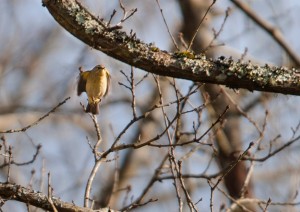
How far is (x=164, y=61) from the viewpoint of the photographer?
2.97 metres

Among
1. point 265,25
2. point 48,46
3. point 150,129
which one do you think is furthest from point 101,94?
point 48,46

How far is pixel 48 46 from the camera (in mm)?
12859

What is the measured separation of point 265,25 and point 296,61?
546 millimetres

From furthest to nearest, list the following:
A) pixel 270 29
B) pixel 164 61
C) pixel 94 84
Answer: pixel 270 29 < pixel 94 84 < pixel 164 61

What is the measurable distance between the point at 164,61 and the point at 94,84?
0.55 m

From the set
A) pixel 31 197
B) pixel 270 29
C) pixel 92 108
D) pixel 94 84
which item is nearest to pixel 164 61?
pixel 94 84

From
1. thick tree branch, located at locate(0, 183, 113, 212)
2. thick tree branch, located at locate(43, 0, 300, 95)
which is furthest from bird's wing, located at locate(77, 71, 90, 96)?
thick tree branch, located at locate(0, 183, 113, 212)

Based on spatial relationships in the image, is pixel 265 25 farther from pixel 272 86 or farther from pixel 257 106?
pixel 272 86

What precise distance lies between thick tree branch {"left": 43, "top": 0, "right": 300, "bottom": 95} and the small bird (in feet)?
1.41

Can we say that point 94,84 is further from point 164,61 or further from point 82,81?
point 164,61

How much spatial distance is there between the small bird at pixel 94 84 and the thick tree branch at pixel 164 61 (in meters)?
0.43

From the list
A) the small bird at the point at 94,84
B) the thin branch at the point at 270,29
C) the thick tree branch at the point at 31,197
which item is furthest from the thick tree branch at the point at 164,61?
the thin branch at the point at 270,29

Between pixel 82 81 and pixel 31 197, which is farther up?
pixel 82 81

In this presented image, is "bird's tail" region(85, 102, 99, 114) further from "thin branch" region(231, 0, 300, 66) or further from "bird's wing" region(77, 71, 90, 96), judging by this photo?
"thin branch" region(231, 0, 300, 66)
